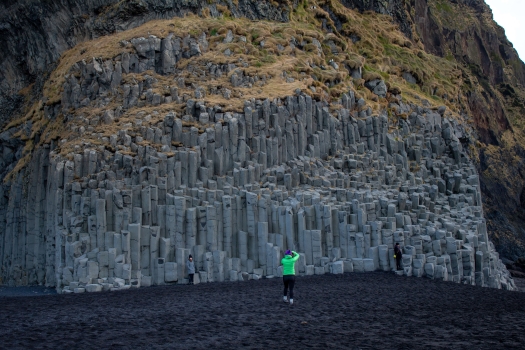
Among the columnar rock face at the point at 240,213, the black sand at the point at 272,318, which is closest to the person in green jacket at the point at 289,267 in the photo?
the black sand at the point at 272,318

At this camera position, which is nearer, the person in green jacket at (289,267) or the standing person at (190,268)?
the person in green jacket at (289,267)

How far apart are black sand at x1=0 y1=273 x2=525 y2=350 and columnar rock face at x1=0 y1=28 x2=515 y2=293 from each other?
163 inches

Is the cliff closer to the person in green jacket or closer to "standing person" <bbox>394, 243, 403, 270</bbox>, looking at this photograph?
"standing person" <bbox>394, 243, 403, 270</bbox>

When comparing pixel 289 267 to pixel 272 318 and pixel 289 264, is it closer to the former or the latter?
pixel 289 264

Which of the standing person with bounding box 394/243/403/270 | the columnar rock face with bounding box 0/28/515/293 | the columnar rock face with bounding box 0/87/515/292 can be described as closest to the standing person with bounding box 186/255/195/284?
the columnar rock face with bounding box 0/28/515/293

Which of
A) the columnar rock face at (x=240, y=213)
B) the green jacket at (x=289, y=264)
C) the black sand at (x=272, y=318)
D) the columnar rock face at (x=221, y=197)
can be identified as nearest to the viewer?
the black sand at (x=272, y=318)

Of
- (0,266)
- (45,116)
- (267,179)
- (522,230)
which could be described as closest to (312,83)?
(267,179)

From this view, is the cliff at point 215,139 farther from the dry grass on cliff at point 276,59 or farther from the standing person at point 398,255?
the standing person at point 398,255

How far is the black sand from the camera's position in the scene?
48.9 feet

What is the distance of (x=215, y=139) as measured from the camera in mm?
31969

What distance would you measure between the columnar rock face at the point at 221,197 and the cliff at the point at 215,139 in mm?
82

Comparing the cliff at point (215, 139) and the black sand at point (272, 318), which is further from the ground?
the cliff at point (215, 139)

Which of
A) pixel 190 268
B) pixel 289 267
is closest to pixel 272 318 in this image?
pixel 289 267

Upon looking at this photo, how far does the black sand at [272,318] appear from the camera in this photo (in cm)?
1490
